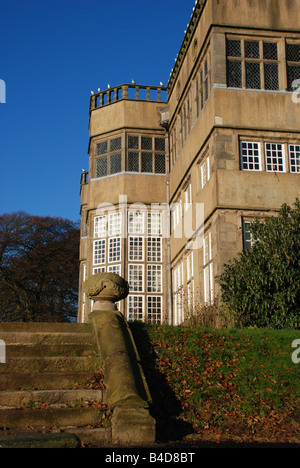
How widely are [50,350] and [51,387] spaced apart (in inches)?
40.3

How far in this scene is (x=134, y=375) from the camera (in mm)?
8328

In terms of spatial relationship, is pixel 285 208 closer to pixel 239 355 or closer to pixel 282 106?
pixel 282 106

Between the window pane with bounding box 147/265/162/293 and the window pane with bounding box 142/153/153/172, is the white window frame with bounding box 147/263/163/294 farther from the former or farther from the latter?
the window pane with bounding box 142/153/153/172

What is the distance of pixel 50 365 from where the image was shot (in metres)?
9.06

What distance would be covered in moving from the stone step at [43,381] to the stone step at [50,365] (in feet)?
0.95

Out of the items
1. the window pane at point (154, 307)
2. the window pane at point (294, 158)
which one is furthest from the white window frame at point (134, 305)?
the window pane at point (294, 158)

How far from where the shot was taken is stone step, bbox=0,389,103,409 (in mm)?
7961

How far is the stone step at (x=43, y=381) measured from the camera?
8.43 meters

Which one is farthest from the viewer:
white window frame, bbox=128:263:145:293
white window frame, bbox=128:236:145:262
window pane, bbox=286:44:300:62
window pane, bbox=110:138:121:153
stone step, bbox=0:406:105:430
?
window pane, bbox=110:138:121:153

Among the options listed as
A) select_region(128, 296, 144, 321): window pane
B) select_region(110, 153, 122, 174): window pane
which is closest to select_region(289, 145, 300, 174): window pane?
select_region(128, 296, 144, 321): window pane

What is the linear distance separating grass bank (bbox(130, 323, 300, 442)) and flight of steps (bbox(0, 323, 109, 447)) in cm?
93

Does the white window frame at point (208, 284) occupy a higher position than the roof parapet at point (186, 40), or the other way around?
the roof parapet at point (186, 40)

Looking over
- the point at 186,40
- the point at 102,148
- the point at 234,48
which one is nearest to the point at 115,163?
the point at 102,148

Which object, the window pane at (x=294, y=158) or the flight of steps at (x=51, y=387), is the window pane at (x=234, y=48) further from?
the flight of steps at (x=51, y=387)
